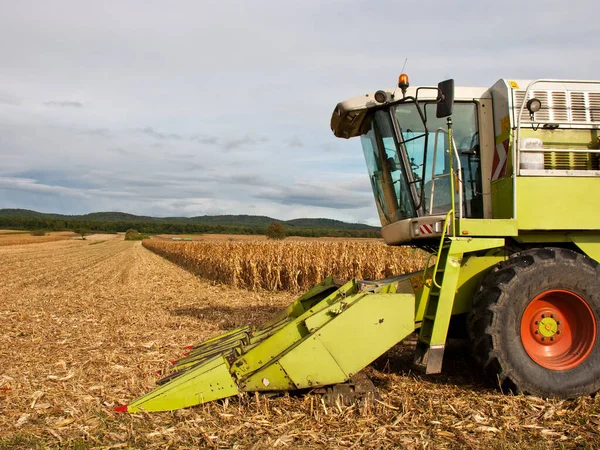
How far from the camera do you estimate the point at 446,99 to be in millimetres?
4324

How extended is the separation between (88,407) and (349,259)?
32.4 ft

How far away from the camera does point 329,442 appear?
3461 millimetres

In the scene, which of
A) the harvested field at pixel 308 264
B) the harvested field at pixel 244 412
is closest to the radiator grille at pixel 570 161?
the harvested field at pixel 244 412

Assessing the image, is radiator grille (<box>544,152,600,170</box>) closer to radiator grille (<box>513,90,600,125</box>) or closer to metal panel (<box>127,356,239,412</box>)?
radiator grille (<box>513,90,600,125</box>)

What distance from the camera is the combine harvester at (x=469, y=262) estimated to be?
13.4 ft

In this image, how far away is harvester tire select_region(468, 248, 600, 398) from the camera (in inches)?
165

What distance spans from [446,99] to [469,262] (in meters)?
1.49

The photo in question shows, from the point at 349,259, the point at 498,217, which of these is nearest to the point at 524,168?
the point at 498,217

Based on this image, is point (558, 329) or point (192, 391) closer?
point (192, 391)

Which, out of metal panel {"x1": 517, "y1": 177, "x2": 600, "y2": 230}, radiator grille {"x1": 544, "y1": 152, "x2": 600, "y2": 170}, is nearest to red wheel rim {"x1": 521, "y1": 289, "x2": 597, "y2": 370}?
metal panel {"x1": 517, "y1": 177, "x2": 600, "y2": 230}

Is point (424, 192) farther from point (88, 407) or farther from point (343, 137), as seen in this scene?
point (88, 407)

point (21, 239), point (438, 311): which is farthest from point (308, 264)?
point (21, 239)

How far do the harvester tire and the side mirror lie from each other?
1.39 meters

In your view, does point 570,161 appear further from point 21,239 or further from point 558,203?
point 21,239
